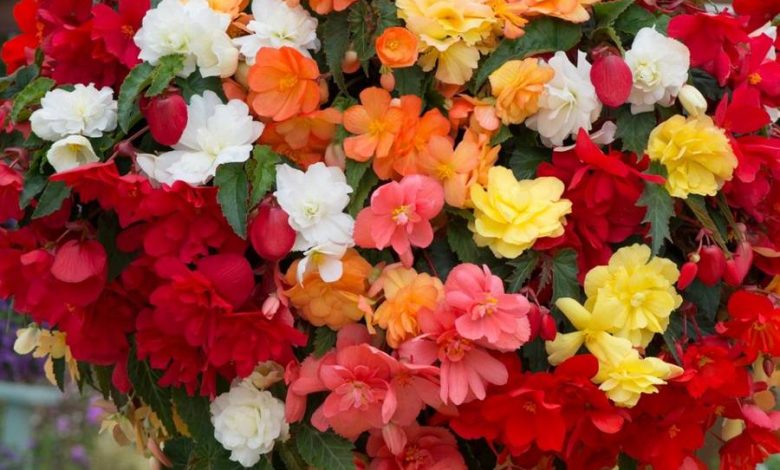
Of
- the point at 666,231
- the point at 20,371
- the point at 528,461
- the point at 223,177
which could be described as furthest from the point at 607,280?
the point at 20,371

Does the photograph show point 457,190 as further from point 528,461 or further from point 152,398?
point 152,398

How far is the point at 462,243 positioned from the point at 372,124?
0.14 meters

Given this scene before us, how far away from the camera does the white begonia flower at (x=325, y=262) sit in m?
1.00

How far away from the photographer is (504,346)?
0.97 m

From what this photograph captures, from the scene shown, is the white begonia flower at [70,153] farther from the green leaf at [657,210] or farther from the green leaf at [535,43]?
the green leaf at [657,210]

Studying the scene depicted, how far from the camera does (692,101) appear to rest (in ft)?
3.50

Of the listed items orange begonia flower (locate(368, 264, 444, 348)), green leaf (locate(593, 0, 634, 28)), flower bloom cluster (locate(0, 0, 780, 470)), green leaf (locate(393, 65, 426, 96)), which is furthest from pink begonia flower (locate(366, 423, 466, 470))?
green leaf (locate(593, 0, 634, 28))

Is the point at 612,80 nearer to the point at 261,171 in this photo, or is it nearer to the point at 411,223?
the point at 411,223

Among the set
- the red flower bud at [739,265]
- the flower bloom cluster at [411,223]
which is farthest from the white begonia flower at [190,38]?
the red flower bud at [739,265]

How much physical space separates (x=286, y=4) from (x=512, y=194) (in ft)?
0.98

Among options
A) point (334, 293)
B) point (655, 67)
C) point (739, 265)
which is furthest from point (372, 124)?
point (739, 265)

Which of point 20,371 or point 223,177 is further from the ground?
point 223,177

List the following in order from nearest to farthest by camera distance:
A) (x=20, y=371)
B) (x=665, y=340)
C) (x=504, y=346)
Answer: (x=504, y=346), (x=665, y=340), (x=20, y=371)

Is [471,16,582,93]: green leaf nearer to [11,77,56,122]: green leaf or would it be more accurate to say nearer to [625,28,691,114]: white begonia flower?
[625,28,691,114]: white begonia flower
